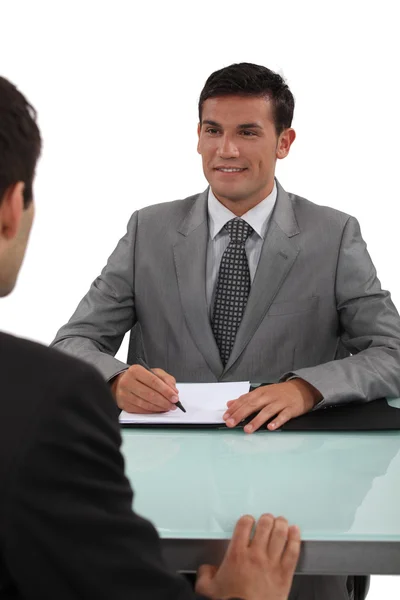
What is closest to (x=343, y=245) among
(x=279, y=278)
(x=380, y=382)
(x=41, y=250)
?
(x=279, y=278)

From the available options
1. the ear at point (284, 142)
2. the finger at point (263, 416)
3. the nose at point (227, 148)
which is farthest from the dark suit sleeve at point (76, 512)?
the ear at point (284, 142)

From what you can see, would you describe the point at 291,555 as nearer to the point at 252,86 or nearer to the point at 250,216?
the point at 250,216

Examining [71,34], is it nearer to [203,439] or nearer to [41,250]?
[41,250]

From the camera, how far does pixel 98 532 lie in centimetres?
85

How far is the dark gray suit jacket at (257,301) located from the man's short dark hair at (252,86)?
0.24 m

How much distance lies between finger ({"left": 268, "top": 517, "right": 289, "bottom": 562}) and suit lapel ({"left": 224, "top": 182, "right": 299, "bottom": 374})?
912mm

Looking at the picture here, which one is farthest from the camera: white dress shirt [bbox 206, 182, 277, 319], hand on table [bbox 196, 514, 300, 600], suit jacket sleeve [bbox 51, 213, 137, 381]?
white dress shirt [bbox 206, 182, 277, 319]

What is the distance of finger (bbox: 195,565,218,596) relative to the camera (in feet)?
4.01

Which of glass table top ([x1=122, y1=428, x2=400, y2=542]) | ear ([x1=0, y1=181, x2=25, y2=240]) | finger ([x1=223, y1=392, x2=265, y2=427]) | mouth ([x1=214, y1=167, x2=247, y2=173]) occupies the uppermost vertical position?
mouth ([x1=214, y1=167, x2=247, y2=173])

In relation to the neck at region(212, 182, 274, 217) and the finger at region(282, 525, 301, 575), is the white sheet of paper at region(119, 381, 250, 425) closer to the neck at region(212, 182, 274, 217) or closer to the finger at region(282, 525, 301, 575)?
the finger at region(282, 525, 301, 575)

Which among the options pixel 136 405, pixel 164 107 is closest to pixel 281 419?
pixel 136 405

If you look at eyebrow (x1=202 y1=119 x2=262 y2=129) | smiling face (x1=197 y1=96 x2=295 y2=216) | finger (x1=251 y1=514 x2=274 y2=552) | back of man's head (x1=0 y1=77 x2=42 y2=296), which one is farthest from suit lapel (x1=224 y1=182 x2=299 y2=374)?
back of man's head (x1=0 y1=77 x2=42 y2=296)

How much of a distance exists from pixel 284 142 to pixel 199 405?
95cm

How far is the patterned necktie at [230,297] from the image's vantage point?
87.0 inches
